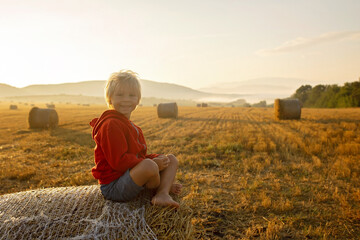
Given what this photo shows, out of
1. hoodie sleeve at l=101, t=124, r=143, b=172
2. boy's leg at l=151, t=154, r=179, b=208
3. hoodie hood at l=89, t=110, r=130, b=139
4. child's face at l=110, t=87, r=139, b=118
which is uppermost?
child's face at l=110, t=87, r=139, b=118

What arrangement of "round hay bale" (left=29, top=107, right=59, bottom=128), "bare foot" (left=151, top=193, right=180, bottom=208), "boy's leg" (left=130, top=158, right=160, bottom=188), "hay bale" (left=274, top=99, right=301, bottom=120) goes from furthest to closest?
1. "hay bale" (left=274, top=99, right=301, bottom=120)
2. "round hay bale" (left=29, top=107, right=59, bottom=128)
3. "bare foot" (left=151, top=193, right=180, bottom=208)
4. "boy's leg" (left=130, top=158, right=160, bottom=188)

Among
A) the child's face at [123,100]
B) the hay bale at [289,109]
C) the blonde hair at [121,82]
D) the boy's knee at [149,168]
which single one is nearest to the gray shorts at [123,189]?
the boy's knee at [149,168]

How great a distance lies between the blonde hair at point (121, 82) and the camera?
8.38 ft

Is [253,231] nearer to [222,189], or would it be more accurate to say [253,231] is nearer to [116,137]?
[222,189]

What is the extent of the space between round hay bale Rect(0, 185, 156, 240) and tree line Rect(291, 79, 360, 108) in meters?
46.9

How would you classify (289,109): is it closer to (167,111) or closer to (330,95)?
(167,111)

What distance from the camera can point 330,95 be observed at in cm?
4991

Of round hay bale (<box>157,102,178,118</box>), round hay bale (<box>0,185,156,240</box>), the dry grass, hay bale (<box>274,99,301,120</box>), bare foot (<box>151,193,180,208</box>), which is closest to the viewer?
round hay bale (<box>0,185,156,240</box>)

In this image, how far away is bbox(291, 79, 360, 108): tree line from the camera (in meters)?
40.8

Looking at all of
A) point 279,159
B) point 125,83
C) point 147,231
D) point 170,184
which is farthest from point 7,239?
point 279,159

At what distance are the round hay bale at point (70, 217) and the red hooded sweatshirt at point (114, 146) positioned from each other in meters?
0.30

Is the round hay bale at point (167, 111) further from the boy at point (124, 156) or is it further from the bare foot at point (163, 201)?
the bare foot at point (163, 201)

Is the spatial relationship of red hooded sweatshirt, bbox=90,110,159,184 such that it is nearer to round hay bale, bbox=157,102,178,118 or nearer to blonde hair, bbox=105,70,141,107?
blonde hair, bbox=105,70,141,107

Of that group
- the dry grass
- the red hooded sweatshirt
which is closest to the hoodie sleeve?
the red hooded sweatshirt
